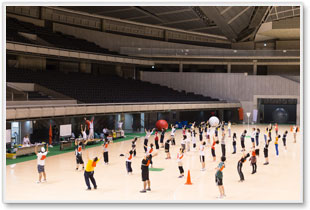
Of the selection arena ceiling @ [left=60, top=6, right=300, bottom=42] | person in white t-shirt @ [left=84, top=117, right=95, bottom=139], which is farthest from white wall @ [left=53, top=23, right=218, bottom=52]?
person in white t-shirt @ [left=84, top=117, right=95, bottom=139]

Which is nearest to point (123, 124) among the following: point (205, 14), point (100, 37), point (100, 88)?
point (100, 88)

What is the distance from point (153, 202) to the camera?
12266 millimetres

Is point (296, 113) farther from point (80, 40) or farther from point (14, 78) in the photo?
point (14, 78)

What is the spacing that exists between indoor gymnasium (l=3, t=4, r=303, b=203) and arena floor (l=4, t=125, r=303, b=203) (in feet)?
0.17

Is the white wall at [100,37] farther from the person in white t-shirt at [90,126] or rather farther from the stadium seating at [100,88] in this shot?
the person in white t-shirt at [90,126]

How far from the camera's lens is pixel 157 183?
16328 mm

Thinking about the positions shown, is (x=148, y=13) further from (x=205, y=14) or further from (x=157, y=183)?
(x=157, y=183)

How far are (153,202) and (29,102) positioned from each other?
1696 centimetres

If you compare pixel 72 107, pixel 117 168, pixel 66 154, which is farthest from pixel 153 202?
pixel 72 107

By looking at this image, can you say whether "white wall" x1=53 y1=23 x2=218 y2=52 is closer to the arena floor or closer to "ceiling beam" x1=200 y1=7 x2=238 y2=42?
"ceiling beam" x1=200 y1=7 x2=238 y2=42

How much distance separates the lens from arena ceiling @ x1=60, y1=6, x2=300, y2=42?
124 ft

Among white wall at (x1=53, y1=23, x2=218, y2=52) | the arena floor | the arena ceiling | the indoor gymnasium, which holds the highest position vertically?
the arena ceiling

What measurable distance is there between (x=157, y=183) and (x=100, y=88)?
23.5 metres

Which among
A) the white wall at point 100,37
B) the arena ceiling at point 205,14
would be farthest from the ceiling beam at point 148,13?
the white wall at point 100,37
